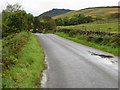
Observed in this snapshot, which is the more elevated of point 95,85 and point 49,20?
point 49,20

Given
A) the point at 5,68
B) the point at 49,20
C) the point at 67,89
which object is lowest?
the point at 67,89

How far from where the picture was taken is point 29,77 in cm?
934

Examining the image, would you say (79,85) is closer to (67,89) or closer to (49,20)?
(67,89)

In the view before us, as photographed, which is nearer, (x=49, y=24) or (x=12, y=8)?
(x=12, y=8)

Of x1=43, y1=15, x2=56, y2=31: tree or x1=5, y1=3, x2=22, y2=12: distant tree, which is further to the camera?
x1=43, y1=15, x2=56, y2=31: tree

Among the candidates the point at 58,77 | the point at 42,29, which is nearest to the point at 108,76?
the point at 58,77

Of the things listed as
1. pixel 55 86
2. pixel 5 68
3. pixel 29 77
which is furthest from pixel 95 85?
pixel 5 68

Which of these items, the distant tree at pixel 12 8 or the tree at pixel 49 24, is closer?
the distant tree at pixel 12 8

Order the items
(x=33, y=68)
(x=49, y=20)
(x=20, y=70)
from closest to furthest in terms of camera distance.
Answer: (x=20, y=70) < (x=33, y=68) < (x=49, y=20)

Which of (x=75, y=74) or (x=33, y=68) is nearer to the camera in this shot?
(x=75, y=74)

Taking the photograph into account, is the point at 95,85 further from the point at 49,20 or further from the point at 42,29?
the point at 42,29

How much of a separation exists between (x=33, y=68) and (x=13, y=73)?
2038 mm

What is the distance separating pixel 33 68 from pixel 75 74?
293 cm

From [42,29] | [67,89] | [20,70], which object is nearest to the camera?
[67,89]
